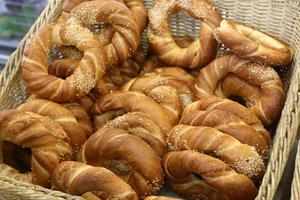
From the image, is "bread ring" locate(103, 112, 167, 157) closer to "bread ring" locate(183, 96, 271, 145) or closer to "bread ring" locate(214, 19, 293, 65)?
"bread ring" locate(183, 96, 271, 145)

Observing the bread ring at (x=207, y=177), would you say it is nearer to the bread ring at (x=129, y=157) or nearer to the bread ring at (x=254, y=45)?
the bread ring at (x=129, y=157)

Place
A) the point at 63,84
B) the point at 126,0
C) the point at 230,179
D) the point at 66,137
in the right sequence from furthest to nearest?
the point at 126,0 < the point at 63,84 < the point at 66,137 < the point at 230,179

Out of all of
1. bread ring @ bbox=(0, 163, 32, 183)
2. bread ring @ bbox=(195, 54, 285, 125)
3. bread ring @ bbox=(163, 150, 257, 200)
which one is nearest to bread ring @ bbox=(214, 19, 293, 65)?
bread ring @ bbox=(195, 54, 285, 125)

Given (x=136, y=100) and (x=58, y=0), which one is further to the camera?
(x=58, y=0)

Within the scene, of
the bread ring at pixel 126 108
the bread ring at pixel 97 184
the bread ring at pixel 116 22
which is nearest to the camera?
the bread ring at pixel 97 184

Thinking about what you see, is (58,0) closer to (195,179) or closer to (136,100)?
(136,100)

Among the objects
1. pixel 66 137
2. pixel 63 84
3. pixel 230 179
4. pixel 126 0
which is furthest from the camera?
pixel 126 0

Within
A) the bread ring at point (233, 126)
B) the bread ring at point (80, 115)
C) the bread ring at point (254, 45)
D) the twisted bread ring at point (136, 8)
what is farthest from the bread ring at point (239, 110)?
the twisted bread ring at point (136, 8)

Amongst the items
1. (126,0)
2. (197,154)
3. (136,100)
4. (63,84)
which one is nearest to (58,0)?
(126,0)
